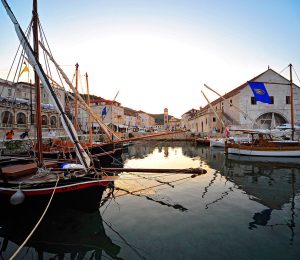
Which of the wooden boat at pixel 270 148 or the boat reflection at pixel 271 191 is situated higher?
the wooden boat at pixel 270 148

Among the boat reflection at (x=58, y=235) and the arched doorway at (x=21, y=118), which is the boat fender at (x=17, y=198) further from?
the arched doorway at (x=21, y=118)

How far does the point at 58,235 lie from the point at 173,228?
12.9ft

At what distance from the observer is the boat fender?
19.1 feet

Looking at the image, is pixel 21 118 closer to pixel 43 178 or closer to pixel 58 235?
pixel 43 178

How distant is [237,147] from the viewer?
25312 mm

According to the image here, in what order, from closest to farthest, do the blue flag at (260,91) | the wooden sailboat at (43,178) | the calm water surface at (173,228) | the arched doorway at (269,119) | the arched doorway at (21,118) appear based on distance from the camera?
the calm water surface at (173,228), the wooden sailboat at (43,178), the blue flag at (260,91), the arched doorway at (21,118), the arched doorway at (269,119)

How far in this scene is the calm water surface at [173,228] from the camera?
5289mm

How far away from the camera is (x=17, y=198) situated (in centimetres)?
589

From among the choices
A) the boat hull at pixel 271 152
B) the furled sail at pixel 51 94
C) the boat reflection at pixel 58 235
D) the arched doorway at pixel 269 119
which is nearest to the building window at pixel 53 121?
the furled sail at pixel 51 94

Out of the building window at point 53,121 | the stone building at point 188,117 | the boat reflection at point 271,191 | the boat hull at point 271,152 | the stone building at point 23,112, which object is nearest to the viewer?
the boat reflection at point 271,191

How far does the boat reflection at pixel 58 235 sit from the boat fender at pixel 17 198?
1229mm

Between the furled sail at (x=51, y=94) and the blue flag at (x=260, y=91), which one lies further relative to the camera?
the blue flag at (x=260, y=91)

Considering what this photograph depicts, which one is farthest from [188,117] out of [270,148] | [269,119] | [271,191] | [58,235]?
[58,235]

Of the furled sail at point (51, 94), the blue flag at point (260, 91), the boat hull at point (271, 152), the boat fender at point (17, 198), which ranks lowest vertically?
the boat hull at point (271, 152)
